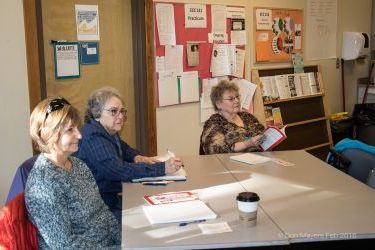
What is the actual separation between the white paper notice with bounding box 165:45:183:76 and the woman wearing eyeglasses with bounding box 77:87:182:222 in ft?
4.90

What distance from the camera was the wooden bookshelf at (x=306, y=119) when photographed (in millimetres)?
5055

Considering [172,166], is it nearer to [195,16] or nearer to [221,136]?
[221,136]

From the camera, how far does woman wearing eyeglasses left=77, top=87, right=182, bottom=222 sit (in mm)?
2445

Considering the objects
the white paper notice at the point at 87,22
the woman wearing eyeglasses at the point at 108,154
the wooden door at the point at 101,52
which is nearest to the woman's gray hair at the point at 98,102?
the woman wearing eyeglasses at the point at 108,154

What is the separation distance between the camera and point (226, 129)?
318 cm

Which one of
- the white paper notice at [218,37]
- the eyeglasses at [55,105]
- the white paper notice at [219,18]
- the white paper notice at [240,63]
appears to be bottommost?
the eyeglasses at [55,105]

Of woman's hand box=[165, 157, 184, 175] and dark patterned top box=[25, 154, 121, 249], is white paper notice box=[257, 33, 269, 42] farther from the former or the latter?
dark patterned top box=[25, 154, 121, 249]

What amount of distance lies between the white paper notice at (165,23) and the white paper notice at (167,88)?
0.29 m

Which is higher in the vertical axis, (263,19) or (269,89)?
(263,19)

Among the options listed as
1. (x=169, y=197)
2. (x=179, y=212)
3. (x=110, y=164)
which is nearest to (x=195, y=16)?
(x=110, y=164)

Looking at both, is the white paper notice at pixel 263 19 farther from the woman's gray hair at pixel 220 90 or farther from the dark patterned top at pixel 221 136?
the dark patterned top at pixel 221 136

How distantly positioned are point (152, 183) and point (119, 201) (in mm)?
279

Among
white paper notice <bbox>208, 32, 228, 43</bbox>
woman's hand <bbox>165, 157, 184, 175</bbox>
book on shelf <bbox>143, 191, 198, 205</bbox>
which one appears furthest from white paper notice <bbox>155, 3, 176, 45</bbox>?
book on shelf <bbox>143, 191, 198, 205</bbox>

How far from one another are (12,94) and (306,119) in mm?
3512
